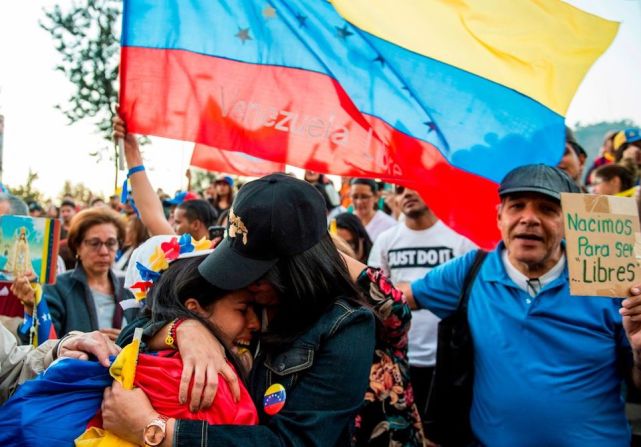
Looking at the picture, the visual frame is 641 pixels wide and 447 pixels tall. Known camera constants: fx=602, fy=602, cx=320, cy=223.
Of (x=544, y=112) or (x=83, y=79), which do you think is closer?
(x=544, y=112)

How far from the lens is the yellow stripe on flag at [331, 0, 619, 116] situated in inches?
128

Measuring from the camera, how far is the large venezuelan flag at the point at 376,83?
330cm

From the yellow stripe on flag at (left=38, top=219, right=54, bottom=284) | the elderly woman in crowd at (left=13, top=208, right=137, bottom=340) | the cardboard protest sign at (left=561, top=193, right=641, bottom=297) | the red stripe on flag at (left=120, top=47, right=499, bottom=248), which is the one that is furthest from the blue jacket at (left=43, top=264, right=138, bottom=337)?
the cardboard protest sign at (left=561, top=193, right=641, bottom=297)

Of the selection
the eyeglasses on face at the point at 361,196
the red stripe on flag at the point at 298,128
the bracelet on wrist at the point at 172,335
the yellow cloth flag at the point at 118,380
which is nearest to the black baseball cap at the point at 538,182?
the red stripe on flag at the point at 298,128

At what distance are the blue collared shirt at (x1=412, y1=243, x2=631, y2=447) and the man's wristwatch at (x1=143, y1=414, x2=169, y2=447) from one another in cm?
170

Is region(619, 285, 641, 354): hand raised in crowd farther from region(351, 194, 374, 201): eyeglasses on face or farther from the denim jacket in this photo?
region(351, 194, 374, 201): eyeglasses on face

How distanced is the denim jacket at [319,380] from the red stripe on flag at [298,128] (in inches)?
64.4

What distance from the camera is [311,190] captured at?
6.33 feet

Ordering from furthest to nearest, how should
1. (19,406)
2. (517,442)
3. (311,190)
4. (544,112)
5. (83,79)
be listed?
(83,79), (544,112), (517,442), (311,190), (19,406)

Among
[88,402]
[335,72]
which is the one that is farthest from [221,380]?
[335,72]

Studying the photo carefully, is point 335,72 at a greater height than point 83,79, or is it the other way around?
point 83,79

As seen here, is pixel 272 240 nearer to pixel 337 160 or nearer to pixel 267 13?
pixel 337 160

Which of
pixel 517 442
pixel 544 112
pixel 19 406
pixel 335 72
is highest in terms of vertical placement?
pixel 335 72

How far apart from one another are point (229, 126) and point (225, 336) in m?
1.79
